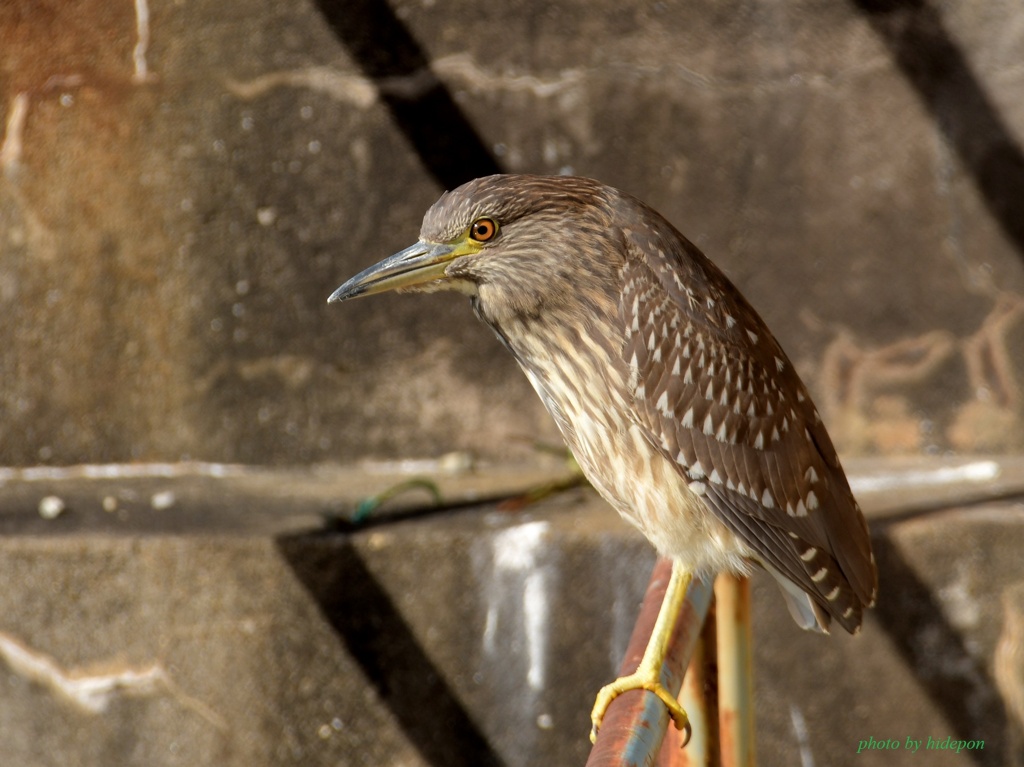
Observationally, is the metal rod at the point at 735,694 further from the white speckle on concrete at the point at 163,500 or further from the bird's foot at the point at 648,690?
the white speckle on concrete at the point at 163,500

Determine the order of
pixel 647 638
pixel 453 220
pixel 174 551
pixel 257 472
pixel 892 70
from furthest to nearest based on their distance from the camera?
1. pixel 257 472
2. pixel 892 70
3. pixel 174 551
4. pixel 453 220
5. pixel 647 638

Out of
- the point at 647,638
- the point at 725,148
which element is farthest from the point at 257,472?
the point at 647,638

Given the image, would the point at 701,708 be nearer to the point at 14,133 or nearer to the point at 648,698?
the point at 648,698

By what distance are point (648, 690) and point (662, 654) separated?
0.23m

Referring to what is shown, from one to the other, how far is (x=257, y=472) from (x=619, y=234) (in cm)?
234

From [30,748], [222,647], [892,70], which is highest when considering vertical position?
[892,70]

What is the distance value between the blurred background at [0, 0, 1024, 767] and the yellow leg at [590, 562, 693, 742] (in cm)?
165

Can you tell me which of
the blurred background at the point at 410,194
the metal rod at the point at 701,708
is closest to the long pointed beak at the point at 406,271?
the metal rod at the point at 701,708

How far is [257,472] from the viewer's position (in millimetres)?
4426

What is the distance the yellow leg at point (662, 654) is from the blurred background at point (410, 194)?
5.41ft

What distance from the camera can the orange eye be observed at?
2479 mm

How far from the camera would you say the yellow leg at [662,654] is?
85.0 inches

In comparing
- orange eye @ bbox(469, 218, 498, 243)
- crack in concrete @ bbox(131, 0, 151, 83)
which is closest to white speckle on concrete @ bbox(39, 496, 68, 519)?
crack in concrete @ bbox(131, 0, 151, 83)

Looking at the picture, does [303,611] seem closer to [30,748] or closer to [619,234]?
[30,748]
